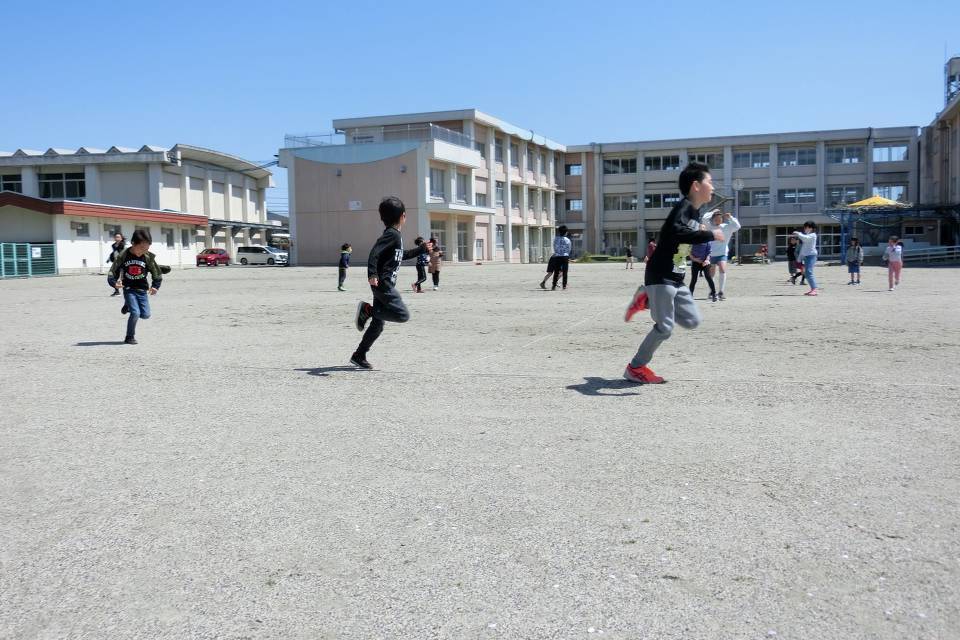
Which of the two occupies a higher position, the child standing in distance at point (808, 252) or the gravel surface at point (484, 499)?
the child standing in distance at point (808, 252)

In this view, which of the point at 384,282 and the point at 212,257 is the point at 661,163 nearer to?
the point at 212,257

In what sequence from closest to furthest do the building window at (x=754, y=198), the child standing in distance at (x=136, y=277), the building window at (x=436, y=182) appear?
the child standing in distance at (x=136, y=277)
the building window at (x=436, y=182)
the building window at (x=754, y=198)

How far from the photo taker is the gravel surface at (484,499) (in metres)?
2.94

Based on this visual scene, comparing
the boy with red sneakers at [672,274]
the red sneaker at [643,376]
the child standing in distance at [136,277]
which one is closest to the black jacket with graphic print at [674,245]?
the boy with red sneakers at [672,274]

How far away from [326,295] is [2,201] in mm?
31527

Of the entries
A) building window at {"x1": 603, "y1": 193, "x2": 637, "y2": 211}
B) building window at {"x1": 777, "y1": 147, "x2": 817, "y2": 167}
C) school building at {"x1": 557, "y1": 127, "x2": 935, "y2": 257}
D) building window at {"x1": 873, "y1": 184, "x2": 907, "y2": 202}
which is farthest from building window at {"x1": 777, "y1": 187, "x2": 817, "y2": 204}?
building window at {"x1": 603, "y1": 193, "x2": 637, "y2": 211}

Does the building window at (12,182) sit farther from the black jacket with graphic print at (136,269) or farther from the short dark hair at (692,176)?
the short dark hair at (692,176)

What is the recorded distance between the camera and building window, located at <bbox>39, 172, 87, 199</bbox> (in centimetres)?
6050

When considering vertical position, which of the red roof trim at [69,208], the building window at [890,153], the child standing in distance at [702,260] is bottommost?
the child standing in distance at [702,260]

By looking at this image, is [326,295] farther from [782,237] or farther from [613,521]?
[782,237]

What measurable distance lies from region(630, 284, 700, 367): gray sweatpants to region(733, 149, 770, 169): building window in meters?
72.3

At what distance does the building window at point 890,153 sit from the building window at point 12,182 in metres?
70.9

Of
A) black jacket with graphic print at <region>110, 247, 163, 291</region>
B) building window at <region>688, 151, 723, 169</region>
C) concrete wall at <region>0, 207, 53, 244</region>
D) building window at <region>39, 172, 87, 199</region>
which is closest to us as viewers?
black jacket with graphic print at <region>110, 247, 163, 291</region>

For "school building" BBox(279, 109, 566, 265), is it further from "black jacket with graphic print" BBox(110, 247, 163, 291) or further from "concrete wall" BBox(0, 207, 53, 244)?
"black jacket with graphic print" BBox(110, 247, 163, 291)
